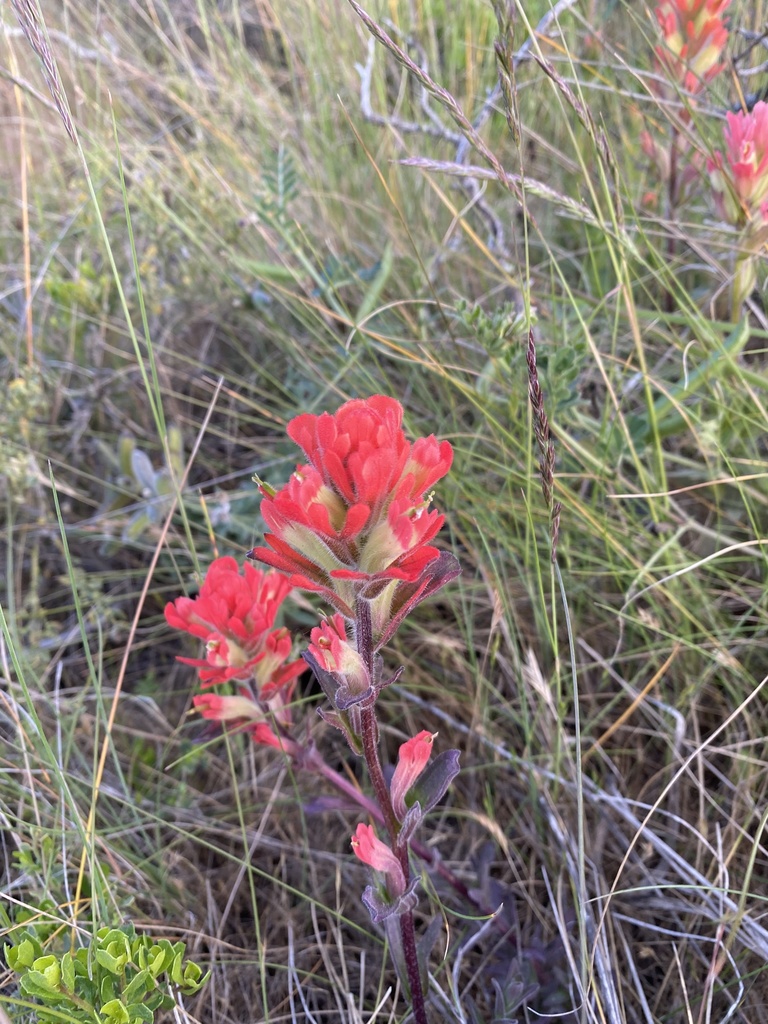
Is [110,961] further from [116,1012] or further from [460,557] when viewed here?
[460,557]

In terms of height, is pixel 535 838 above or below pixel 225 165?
below

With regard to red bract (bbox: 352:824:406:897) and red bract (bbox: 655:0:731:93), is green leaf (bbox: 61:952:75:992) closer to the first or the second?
red bract (bbox: 352:824:406:897)

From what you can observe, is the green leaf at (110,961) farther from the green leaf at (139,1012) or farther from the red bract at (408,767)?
the red bract at (408,767)

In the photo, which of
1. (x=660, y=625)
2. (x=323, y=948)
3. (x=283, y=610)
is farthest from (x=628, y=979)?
(x=283, y=610)

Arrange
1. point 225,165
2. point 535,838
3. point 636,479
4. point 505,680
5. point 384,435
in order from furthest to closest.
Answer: point 225,165 → point 636,479 → point 505,680 → point 535,838 → point 384,435

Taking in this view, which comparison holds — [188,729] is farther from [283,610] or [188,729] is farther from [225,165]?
[225,165]

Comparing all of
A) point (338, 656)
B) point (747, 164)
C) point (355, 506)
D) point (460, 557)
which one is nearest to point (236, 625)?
point (338, 656)
